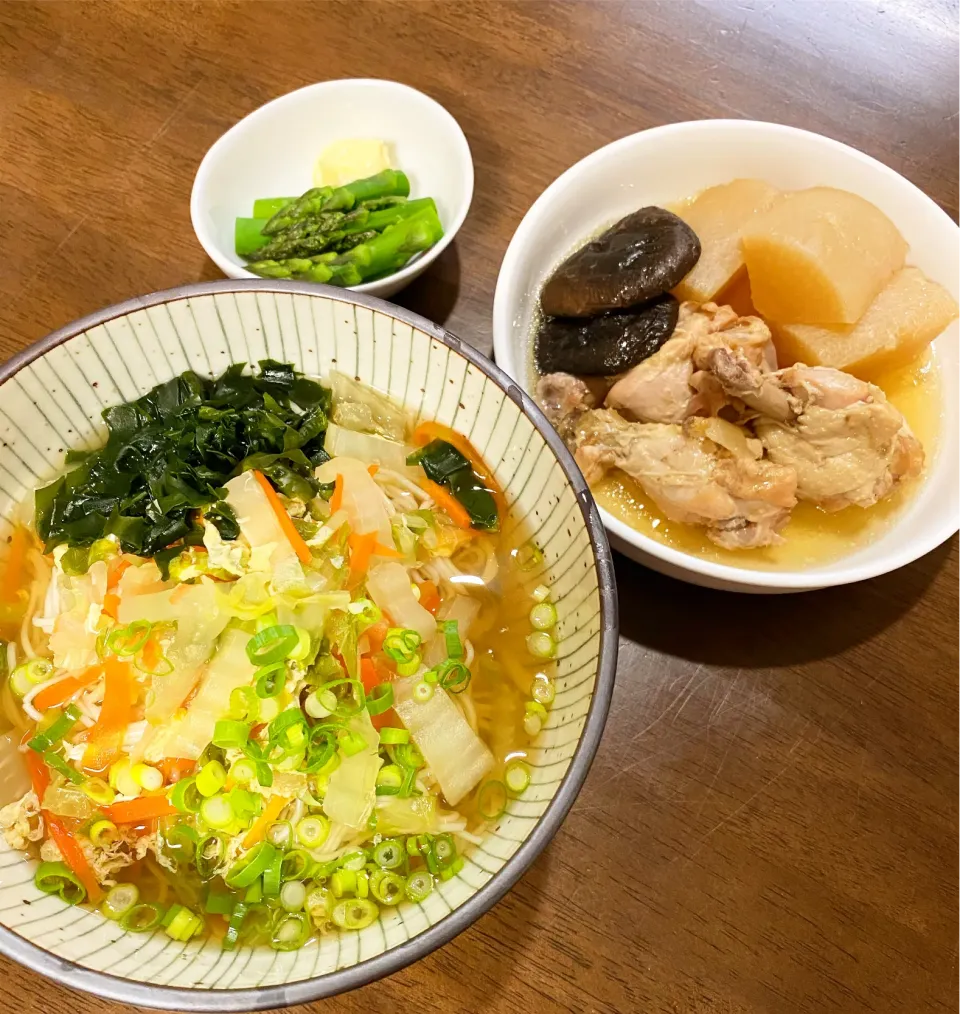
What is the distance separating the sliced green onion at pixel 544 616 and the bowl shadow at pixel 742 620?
36 centimetres

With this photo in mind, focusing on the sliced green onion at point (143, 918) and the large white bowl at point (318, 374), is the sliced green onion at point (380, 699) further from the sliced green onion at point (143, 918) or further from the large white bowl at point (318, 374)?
the sliced green onion at point (143, 918)

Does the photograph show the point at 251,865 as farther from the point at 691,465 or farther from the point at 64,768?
the point at 691,465

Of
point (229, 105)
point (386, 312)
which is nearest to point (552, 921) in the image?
point (386, 312)

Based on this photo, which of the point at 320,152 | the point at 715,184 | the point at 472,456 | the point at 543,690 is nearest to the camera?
the point at 543,690

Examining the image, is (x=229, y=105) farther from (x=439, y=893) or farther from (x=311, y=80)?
(x=439, y=893)

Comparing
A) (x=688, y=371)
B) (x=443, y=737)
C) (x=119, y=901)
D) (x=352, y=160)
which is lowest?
(x=119, y=901)

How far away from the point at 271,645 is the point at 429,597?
34 centimetres

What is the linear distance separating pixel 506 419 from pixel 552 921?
0.99 metres

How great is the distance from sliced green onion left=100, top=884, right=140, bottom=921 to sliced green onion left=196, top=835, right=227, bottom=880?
11 centimetres

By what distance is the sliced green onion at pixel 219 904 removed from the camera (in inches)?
49.7

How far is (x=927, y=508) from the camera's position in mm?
1806

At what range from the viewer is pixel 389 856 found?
1.28 metres

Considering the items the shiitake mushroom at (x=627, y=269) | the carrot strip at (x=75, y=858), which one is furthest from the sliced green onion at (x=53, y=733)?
the shiitake mushroom at (x=627, y=269)

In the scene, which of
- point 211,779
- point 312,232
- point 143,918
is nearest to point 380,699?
point 211,779
